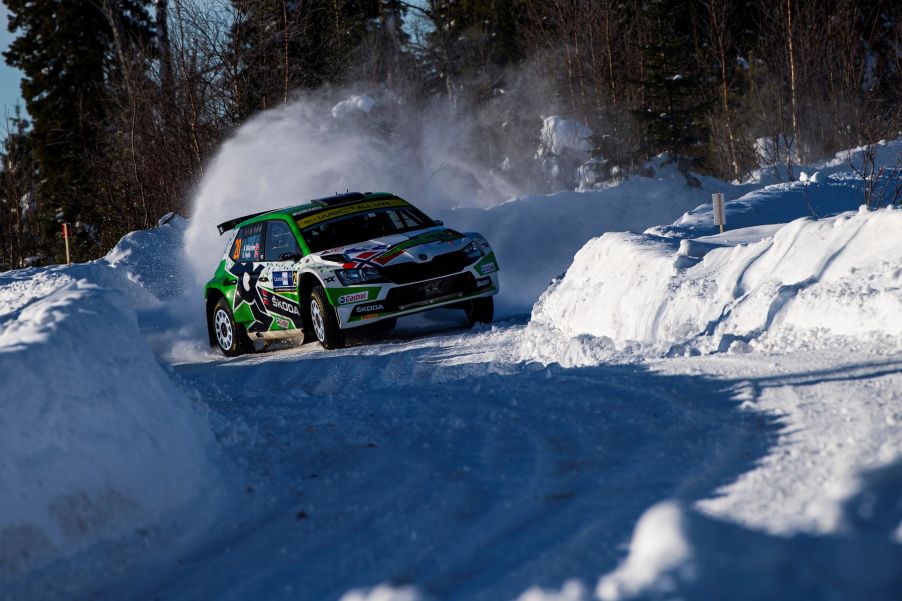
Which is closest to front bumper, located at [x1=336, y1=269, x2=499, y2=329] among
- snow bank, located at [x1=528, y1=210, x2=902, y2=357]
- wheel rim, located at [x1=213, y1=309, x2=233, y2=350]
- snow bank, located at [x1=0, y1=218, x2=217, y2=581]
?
snow bank, located at [x1=528, y1=210, x2=902, y2=357]

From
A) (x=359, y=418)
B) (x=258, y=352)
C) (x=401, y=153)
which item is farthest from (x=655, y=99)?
(x=359, y=418)

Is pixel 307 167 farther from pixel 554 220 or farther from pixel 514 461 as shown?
pixel 514 461

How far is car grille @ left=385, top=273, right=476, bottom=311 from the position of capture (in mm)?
10742

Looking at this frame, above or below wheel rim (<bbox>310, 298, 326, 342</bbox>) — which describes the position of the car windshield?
above

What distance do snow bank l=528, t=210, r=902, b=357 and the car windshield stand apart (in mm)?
2501

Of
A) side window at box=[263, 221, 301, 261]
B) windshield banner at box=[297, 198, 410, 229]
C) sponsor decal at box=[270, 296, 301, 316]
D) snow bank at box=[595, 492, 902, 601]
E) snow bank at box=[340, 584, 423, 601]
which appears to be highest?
windshield banner at box=[297, 198, 410, 229]

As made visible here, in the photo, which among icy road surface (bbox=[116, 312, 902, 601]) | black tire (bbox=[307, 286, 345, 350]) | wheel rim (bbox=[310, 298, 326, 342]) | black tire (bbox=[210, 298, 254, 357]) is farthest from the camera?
black tire (bbox=[210, 298, 254, 357])

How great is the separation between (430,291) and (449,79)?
1411 inches

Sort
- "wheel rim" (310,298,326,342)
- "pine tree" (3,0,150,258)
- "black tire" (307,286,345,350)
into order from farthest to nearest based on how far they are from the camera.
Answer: "pine tree" (3,0,150,258) → "wheel rim" (310,298,326,342) → "black tire" (307,286,345,350)

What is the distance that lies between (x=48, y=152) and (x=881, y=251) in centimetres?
4241

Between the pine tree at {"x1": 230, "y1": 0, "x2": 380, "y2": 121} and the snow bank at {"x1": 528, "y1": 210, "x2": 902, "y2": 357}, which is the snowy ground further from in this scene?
the pine tree at {"x1": 230, "y1": 0, "x2": 380, "y2": 121}

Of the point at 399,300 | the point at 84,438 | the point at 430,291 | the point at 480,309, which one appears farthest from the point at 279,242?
the point at 84,438

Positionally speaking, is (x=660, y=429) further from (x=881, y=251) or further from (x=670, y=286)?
(x=670, y=286)

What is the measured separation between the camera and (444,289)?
35.9 ft
